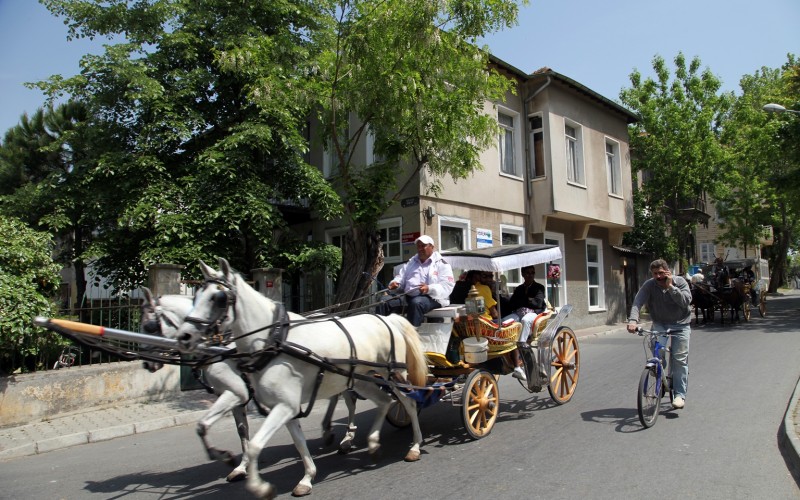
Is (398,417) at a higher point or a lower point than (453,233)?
lower

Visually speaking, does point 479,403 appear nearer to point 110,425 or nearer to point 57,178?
point 110,425

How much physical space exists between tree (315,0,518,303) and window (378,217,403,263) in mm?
2054

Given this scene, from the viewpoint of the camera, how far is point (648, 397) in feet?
21.3

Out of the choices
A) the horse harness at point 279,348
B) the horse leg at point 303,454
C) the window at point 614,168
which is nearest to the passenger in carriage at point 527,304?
the horse harness at point 279,348

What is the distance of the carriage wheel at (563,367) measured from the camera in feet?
25.3

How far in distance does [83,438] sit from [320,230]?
9291mm

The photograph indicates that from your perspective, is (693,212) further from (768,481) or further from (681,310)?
(768,481)

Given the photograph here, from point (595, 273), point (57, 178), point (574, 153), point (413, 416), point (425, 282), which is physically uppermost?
point (574, 153)

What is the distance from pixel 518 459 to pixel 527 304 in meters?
2.90

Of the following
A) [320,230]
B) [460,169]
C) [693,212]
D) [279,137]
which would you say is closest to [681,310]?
[460,169]

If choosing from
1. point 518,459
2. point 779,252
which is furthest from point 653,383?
point 779,252

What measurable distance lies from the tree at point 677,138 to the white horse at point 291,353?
67.6ft

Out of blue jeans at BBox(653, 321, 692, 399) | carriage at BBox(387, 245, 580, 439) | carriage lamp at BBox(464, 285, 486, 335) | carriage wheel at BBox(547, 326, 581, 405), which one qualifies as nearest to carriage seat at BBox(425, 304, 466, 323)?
carriage at BBox(387, 245, 580, 439)

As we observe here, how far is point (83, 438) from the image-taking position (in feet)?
24.3
